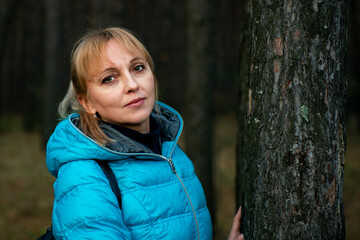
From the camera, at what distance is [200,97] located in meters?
5.60

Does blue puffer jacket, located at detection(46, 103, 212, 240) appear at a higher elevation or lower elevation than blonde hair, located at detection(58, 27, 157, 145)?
lower

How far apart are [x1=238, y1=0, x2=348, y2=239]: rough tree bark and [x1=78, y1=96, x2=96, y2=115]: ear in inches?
36.1

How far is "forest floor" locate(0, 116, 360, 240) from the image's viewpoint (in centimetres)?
575

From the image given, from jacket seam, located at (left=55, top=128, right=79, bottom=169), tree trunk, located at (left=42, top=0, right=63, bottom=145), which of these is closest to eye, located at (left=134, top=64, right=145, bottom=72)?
jacket seam, located at (left=55, top=128, right=79, bottom=169)

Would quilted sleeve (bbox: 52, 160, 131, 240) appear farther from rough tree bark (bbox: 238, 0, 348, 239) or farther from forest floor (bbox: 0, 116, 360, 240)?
forest floor (bbox: 0, 116, 360, 240)

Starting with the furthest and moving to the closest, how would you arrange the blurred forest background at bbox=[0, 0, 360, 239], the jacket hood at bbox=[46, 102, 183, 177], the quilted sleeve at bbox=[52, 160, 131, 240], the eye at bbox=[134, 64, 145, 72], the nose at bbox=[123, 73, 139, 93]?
the blurred forest background at bbox=[0, 0, 360, 239] → the eye at bbox=[134, 64, 145, 72] → the nose at bbox=[123, 73, 139, 93] → the jacket hood at bbox=[46, 102, 183, 177] → the quilted sleeve at bbox=[52, 160, 131, 240]

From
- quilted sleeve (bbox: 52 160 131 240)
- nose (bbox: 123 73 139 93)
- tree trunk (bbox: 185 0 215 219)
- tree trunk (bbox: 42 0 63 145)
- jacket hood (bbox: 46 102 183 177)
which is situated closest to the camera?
quilted sleeve (bbox: 52 160 131 240)

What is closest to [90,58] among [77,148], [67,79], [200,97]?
[77,148]

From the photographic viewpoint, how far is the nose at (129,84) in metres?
1.92

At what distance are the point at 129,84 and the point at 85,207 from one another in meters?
0.68

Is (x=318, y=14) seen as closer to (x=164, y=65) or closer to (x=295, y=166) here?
(x=295, y=166)

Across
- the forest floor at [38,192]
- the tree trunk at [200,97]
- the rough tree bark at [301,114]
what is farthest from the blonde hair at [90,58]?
the forest floor at [38,192]

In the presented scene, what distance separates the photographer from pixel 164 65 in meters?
21.3

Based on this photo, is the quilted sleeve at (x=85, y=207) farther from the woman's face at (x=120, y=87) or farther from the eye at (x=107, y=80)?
the eye at (x=107, y=80)
